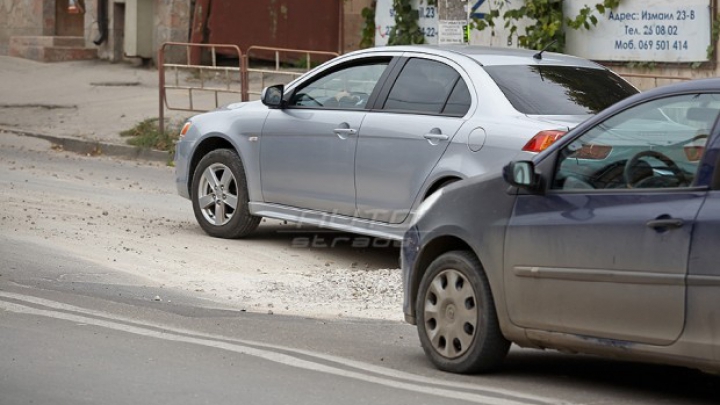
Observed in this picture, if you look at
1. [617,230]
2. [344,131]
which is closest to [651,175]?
[617,230]

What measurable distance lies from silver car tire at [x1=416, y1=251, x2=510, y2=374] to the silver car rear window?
274 centimetres

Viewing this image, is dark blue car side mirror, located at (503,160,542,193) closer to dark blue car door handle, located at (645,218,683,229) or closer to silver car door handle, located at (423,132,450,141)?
dark blue car door handle, located at (645,218,683,229)

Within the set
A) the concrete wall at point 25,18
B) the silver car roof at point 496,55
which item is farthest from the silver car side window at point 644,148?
the concrete wall at point 25,18

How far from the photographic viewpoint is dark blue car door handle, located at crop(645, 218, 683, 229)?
613cm

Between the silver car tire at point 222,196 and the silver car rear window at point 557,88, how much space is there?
2.72 m

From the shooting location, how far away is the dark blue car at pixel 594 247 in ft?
20.1

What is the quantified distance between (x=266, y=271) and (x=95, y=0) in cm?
1663

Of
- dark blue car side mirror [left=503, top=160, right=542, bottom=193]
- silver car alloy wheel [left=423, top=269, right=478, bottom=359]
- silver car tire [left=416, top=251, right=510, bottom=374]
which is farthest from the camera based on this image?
silver car alloy wheel [left=423, top=269, right=478, bottom=359]

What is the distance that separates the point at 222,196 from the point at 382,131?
2.16 meters

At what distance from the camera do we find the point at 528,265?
269 inches

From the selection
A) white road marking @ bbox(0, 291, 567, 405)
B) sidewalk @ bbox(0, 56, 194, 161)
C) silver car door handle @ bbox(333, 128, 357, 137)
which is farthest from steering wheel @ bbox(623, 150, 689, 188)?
sidewalk @ bbox(0, 56, 194, 161)

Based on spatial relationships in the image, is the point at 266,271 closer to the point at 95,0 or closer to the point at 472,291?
the point at 472,291

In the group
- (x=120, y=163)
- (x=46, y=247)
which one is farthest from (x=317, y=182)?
(x=120, y=163)

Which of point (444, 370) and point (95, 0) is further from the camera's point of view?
point (95, 0)
